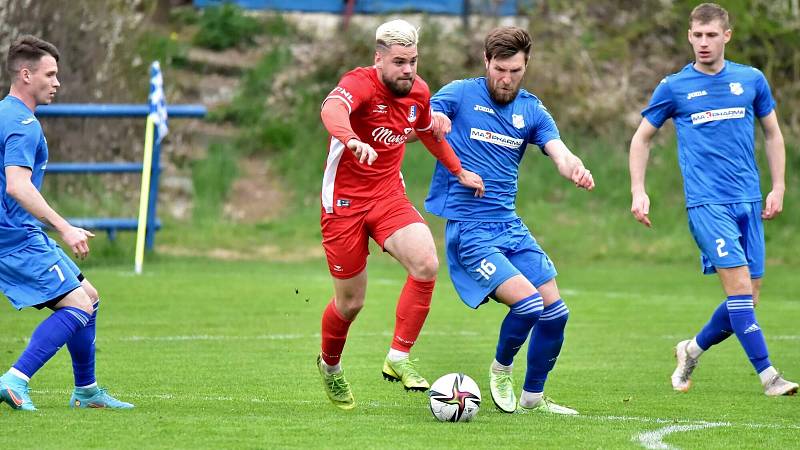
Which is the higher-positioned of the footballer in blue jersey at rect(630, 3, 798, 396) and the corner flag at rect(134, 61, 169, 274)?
the footballer in blue jersey at rect(630, 3, 798, 396)

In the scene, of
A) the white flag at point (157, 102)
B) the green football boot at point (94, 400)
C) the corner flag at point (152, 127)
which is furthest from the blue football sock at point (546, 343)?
the white flag at point (157, 102)

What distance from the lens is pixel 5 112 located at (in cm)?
689

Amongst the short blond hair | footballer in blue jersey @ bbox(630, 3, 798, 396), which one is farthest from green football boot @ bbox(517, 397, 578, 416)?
the short blond hair

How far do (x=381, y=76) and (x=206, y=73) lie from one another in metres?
18.3

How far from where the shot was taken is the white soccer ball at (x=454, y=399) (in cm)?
693

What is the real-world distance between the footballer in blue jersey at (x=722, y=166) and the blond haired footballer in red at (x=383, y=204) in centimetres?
172

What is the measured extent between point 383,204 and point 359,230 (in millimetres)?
203

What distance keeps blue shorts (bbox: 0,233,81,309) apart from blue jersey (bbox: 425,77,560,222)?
7.29 ft

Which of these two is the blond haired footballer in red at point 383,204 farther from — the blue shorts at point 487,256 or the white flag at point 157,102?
the white flag at point 157,102

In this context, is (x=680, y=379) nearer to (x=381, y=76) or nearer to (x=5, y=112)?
(x=381, y=76)

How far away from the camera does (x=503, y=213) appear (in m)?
7.74

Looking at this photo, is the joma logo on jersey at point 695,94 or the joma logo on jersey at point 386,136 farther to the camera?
the joma logo on jersey at point 695,94

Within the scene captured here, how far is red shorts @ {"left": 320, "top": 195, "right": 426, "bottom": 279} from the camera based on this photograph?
24.4 feet

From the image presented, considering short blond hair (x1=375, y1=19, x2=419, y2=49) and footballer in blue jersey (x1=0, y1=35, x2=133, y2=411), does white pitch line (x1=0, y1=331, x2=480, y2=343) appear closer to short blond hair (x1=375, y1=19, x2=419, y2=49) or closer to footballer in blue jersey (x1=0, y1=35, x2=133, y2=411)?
footballer in blue jersey (x1=0, y1=35, x2=133, y2=411)
